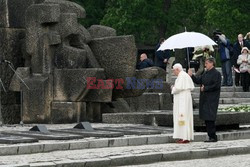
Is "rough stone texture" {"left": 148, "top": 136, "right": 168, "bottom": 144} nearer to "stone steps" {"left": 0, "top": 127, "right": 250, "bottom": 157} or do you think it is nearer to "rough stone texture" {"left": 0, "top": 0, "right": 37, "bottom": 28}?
"stone steps" {"left": 0, "top": 127, "right": 250, "bottom": 157}

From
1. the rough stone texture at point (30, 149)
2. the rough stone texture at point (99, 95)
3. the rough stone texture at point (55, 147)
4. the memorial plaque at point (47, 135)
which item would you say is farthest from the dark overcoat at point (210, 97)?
the rough stone texture at point (99, 95)

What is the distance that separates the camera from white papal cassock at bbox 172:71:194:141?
19172 mm

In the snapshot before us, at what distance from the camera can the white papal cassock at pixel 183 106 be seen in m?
19.2

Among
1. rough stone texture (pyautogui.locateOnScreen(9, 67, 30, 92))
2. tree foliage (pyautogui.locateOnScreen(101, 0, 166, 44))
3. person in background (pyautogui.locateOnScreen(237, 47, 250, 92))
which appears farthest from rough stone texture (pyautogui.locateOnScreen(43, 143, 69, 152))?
tree foliage (pyautogui.locateOnScreen(101, 0, 166, 44))

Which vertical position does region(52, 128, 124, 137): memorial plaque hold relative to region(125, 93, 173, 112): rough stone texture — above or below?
below

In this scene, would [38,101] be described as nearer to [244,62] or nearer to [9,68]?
[9,68]

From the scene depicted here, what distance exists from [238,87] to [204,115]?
15.2 metres

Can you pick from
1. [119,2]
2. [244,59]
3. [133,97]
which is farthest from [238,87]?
[119,2]

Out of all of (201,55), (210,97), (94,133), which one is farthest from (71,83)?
(201,55)

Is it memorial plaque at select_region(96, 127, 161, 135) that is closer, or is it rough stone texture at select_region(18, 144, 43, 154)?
rough stone texture at select_region(18, 144, 43, 154)

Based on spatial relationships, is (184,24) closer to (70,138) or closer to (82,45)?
(82,45)

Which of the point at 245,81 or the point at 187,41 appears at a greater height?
the point at 187,41

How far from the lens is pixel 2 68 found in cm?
2538

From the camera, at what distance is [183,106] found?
763 inches
